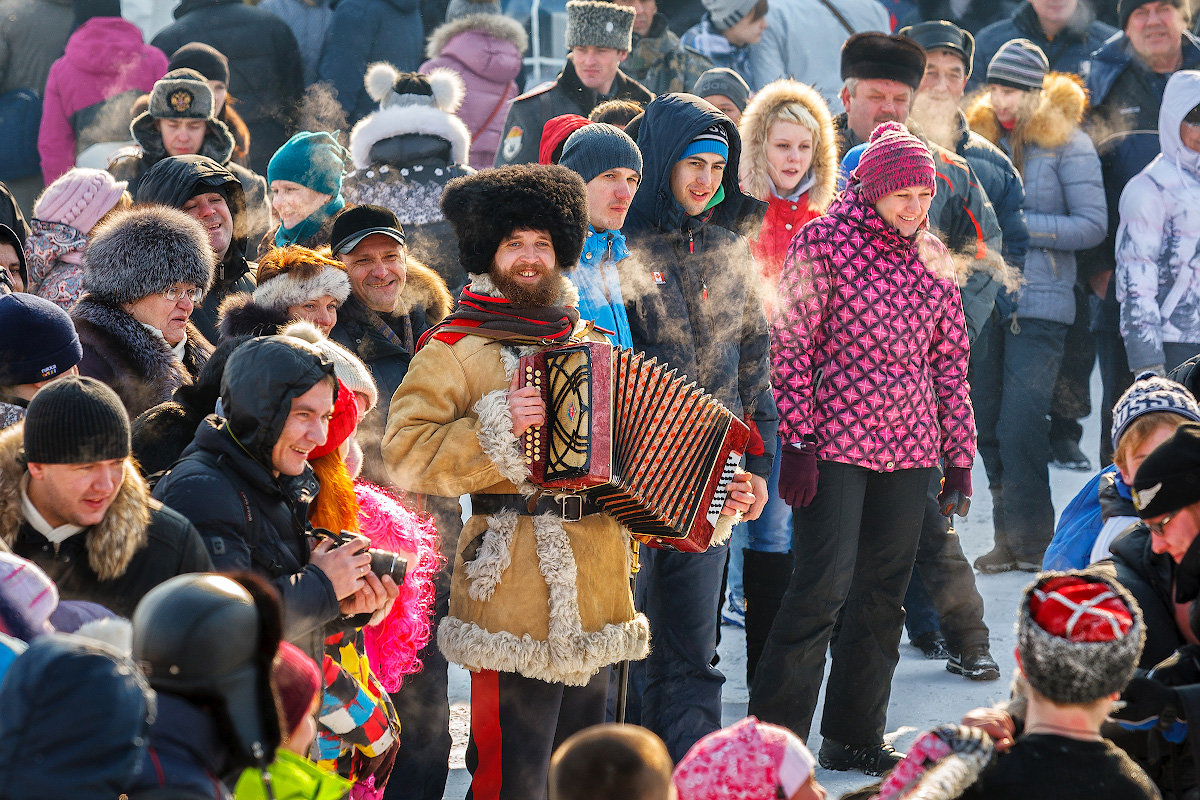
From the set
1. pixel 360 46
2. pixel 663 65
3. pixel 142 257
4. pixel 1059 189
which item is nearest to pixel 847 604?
pixel 142 257

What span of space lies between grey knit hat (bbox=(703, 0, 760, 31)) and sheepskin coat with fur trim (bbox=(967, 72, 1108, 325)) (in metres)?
2.02

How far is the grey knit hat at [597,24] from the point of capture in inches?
307

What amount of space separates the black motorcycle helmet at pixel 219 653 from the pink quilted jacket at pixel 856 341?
3.00 m

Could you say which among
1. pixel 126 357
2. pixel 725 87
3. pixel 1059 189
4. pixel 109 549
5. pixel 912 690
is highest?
pixel 725 87

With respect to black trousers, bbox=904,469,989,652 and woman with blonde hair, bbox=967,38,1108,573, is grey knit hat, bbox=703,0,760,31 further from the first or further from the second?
black trousers, bbox=904,469,989,652

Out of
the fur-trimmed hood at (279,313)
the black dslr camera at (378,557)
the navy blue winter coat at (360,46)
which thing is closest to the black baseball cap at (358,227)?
the fur-trimmed hood at (279,313)

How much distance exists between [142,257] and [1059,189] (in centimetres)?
540

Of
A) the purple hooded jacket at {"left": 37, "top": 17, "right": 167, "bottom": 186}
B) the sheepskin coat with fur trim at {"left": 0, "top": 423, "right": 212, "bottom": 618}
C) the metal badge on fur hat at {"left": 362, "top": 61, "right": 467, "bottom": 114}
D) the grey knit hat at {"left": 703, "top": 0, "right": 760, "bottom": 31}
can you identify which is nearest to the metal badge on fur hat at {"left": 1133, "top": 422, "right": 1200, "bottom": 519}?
the sheepskin coat with fur trim at {"left": 0, "top": 423, "right": 212, "bottom": 618}

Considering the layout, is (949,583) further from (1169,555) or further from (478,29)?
(478,29)

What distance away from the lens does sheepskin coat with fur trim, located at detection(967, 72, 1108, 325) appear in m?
7.68

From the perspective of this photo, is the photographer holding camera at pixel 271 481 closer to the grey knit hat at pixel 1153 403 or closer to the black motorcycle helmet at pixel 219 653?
the black motorcycle helmet at pixel 219 653

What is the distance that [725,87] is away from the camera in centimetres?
756

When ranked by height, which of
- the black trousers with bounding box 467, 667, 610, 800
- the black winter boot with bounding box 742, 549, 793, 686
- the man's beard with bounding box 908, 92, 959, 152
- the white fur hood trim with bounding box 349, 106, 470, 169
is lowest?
the black winter boot with bounding box 742, 549, 793, 686

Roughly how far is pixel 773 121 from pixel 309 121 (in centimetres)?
400
